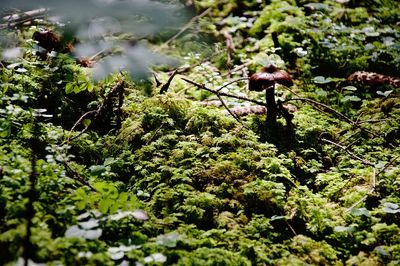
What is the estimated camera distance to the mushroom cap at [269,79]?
3.45 metres

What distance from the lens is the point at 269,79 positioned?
344 cm

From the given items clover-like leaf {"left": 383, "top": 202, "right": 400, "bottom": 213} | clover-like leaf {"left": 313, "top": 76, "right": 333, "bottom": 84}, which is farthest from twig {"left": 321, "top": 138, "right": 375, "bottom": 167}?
clover-like leaf {"left": 313, "top": 76, "right": 333, "bottom": 84}

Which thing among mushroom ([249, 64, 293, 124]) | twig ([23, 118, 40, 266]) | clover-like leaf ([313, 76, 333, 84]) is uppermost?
mushroom ([249, 64, 293, 124])

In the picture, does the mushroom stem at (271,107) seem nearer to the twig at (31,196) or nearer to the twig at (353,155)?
the twig at (353,155)

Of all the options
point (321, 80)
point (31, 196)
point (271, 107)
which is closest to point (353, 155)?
point (271, 107)

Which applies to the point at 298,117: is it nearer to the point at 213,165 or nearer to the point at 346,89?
the point at 346,89

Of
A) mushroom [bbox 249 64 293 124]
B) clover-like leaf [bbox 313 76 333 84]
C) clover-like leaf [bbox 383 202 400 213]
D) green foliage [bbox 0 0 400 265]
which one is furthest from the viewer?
clover-like leaf [bbox 313 76 333 84]

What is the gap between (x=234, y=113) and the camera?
3867 millimetres

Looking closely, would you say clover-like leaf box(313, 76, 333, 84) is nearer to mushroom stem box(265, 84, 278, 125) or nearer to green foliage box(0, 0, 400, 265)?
green foliage box(0, 0, 400, 265)

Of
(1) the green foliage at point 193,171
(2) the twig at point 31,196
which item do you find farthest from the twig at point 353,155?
(2) the twig at point 31,196

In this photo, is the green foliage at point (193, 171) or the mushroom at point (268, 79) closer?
the green foliage at point (193, 171)

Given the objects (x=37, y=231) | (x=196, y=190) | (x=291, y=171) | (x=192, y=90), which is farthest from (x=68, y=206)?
(x=192, y=90)

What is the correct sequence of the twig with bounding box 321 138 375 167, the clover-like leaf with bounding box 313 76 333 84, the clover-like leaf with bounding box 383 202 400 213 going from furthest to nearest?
the clover-like leaf with bounding box 313 76 333 84 → the twig with bounding box 321 138 375 167 → the clover-like leaf with bounding box 383 202 400 213

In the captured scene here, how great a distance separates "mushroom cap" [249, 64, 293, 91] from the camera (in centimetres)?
345
